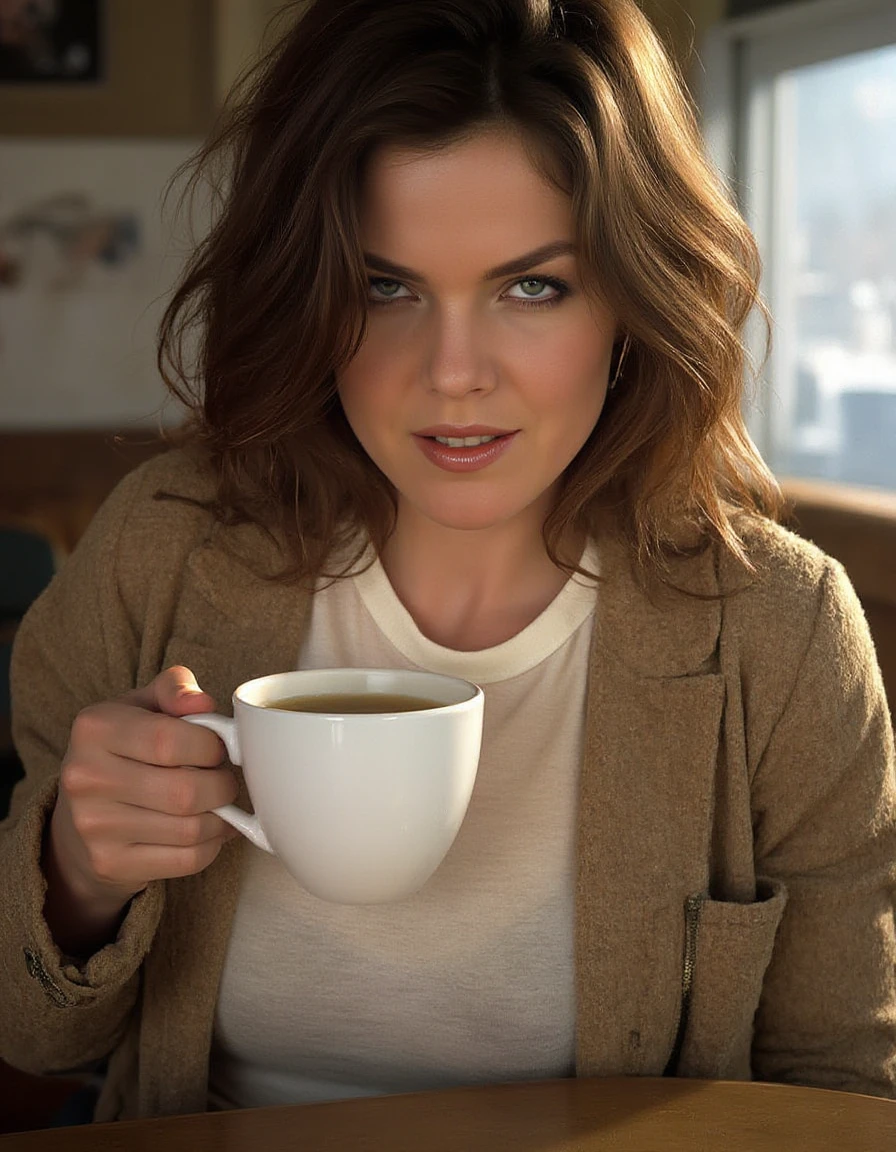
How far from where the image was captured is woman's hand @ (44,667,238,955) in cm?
78

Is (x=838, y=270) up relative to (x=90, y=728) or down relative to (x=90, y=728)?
up

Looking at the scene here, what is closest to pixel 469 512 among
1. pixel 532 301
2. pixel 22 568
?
pixel 532 301

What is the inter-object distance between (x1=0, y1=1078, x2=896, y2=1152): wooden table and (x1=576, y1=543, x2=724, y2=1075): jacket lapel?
224mm

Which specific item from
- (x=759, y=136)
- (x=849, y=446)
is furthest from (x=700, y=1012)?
(x=759, y=136)

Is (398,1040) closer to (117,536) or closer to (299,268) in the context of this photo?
(117,536)

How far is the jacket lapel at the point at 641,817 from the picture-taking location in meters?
0.99

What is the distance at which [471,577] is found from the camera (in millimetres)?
1134

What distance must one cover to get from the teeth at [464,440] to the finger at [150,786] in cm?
29

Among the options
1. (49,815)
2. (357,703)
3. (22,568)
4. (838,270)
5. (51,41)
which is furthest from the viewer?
(51,41)

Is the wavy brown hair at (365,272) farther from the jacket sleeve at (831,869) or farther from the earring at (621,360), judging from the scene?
the jacket sleeve at (831,869)

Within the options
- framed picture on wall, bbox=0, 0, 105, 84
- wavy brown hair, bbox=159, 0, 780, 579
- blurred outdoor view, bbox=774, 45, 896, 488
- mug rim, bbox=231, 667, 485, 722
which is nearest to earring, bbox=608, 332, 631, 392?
wavy brown hair, bbox=159, 0, 780, 579

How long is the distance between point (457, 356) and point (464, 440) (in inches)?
2.6

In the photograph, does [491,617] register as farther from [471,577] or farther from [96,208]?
[96,208]

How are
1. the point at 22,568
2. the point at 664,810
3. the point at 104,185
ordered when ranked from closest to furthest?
the point at 664,810 → the point at 22,568 → the point at 104,185
